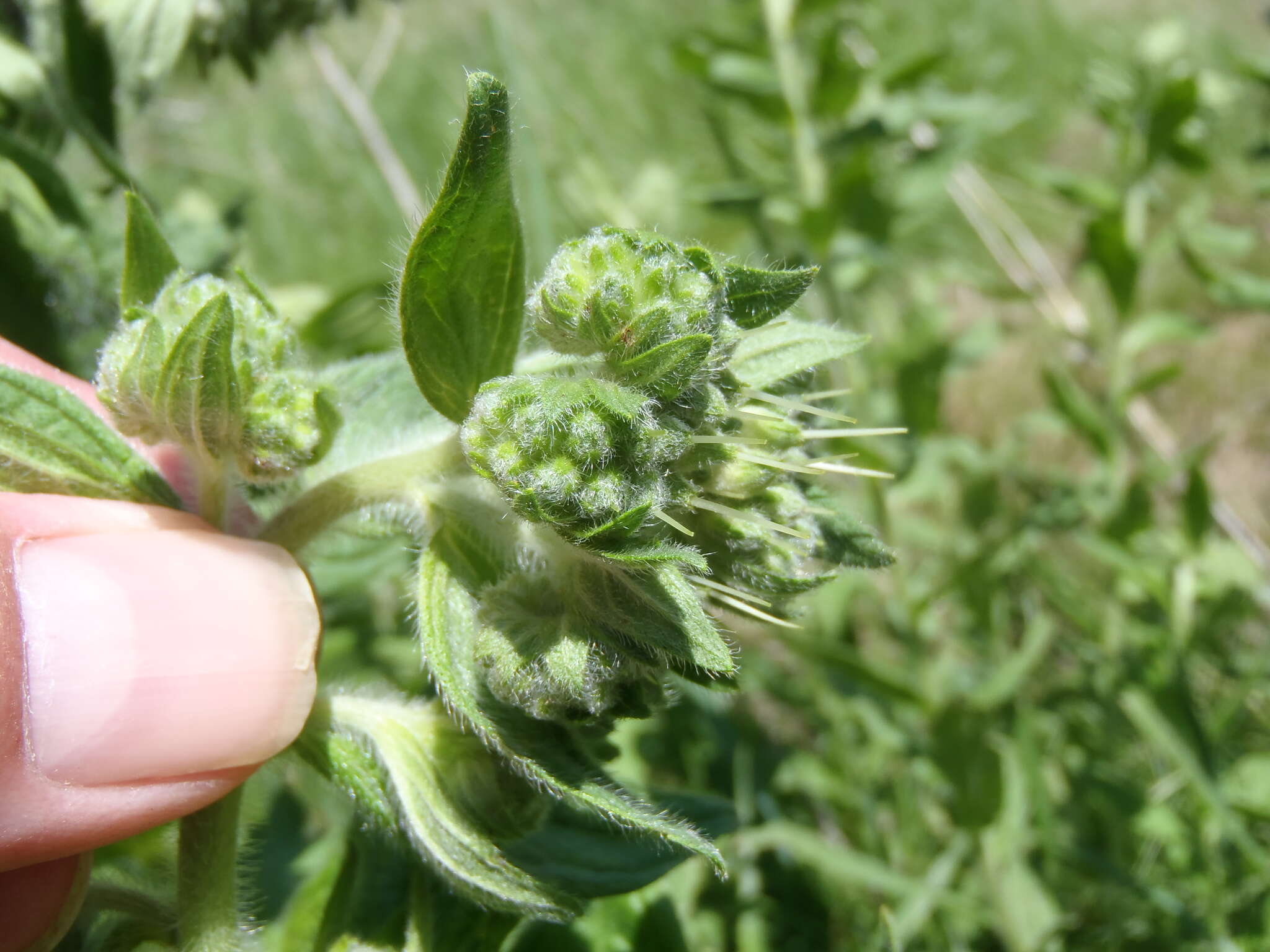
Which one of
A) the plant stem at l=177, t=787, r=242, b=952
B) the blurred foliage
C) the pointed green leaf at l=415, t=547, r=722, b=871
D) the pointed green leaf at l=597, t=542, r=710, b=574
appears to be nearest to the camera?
the pointed green leaf at l=597, t=542, r=710, b=574

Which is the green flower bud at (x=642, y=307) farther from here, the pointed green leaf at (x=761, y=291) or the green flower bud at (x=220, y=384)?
the green flower bud at (x=220, y=384)

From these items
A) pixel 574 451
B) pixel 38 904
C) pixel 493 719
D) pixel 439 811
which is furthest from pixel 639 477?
pixel 38 904

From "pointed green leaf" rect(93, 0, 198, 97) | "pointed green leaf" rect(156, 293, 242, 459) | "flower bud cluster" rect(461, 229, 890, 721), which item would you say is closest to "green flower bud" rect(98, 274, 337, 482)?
"pointed green leaf" rect(156, 293, 242, 459)

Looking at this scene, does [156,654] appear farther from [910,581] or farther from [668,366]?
[910,581]

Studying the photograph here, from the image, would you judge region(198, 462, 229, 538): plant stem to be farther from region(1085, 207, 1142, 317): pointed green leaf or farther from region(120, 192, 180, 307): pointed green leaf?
region(1085, 207, 1142, 317): pointed green leaf

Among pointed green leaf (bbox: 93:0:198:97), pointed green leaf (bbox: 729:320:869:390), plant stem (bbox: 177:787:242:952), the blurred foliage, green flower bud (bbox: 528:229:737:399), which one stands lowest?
the blurred foliage

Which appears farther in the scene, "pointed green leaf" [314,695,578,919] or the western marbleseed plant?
"pointed green leaf" [314,695,578,919]

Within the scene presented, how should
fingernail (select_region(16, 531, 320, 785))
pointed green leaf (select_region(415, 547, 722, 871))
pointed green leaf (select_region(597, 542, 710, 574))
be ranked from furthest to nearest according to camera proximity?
fingernail (select_region(16, 531, 320, 785)), pointed green leaf (select_region(415, 547, 722, 871)), pointed green leaf (select_region(597, 542, 710, 574))

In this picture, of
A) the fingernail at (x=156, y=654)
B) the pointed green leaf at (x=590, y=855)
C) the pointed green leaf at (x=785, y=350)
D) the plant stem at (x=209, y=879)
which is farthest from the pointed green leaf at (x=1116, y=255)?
the plant stem at (x=209, y=879)

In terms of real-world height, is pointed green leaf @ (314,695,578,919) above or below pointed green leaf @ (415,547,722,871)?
below
